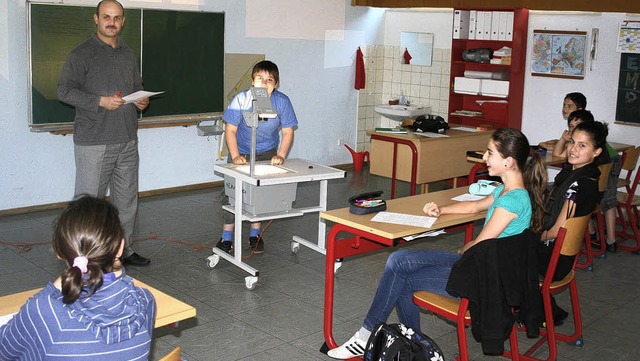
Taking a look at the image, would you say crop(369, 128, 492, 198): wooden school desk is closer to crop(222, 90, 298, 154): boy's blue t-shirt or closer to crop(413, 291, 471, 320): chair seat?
crop(222, 90, 298, 154): boy's blue t-shirt

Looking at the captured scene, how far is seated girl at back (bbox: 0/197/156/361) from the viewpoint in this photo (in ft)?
6.89

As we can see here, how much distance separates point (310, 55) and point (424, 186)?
7.48 feet

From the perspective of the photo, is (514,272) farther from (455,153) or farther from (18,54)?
(18,54)

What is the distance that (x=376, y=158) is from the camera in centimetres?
760

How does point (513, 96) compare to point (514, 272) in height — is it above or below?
above

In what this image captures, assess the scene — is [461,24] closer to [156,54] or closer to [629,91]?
[629,91]

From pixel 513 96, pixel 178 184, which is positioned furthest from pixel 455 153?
pixel 178 184

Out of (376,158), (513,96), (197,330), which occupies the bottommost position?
(197,330)

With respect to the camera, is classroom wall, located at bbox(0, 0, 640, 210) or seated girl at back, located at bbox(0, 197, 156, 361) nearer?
seated girl at back, located at bbox(0, 197, 156, 361)

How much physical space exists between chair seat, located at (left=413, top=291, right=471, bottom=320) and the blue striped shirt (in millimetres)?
1720

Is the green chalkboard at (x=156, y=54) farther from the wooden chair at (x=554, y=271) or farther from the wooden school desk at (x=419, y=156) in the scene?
the wooden chair at (x=554, y=271)

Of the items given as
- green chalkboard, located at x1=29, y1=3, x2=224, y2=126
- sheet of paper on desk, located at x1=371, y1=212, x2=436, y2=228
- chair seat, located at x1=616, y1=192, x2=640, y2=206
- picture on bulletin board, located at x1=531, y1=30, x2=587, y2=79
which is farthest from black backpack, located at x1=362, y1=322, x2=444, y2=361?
picture on bulletin board, located at x1=531, y1=30, x2=587, y2=79

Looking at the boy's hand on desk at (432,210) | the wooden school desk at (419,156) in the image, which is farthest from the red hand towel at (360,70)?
the boy's hand on desk at (432,210)

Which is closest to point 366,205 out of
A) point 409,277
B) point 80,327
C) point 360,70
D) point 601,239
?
point 409,277
